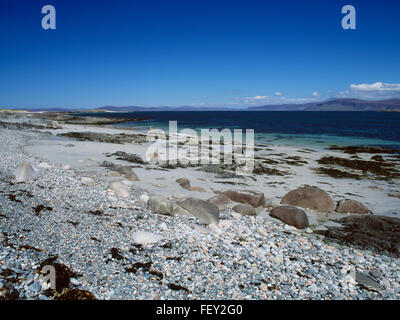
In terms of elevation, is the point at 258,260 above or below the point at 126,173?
below

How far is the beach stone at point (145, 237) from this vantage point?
6.05 metres

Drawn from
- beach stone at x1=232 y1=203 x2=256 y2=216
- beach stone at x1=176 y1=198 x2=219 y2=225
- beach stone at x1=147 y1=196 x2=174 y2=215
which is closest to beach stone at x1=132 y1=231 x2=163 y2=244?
beach stone at x1=147 y1=196 x2=174 y2=215

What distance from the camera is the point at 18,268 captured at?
14.3 ft

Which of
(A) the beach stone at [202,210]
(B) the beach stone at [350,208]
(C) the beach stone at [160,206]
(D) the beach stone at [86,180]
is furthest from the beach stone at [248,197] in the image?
(D) the beach stone at [86,180]

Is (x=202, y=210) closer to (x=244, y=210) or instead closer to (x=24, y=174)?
(x=244, y=210)

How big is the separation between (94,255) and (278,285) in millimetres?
3660

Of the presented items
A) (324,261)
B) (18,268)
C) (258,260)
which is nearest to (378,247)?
(324,261)

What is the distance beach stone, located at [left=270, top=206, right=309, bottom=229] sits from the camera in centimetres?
806

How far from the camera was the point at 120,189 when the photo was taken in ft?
30.2

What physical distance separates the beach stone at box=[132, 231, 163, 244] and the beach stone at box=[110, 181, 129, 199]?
9.47 feet

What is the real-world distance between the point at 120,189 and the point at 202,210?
10.9 feet

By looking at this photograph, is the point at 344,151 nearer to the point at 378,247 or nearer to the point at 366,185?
the point at 366,185

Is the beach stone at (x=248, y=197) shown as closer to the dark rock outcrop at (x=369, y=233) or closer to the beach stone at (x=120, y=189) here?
the dark rock outcrop at (x=369, y=233)

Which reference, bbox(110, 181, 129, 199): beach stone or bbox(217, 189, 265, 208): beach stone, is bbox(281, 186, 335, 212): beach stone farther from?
bbox(110, 181, 129, 199): beach stone
